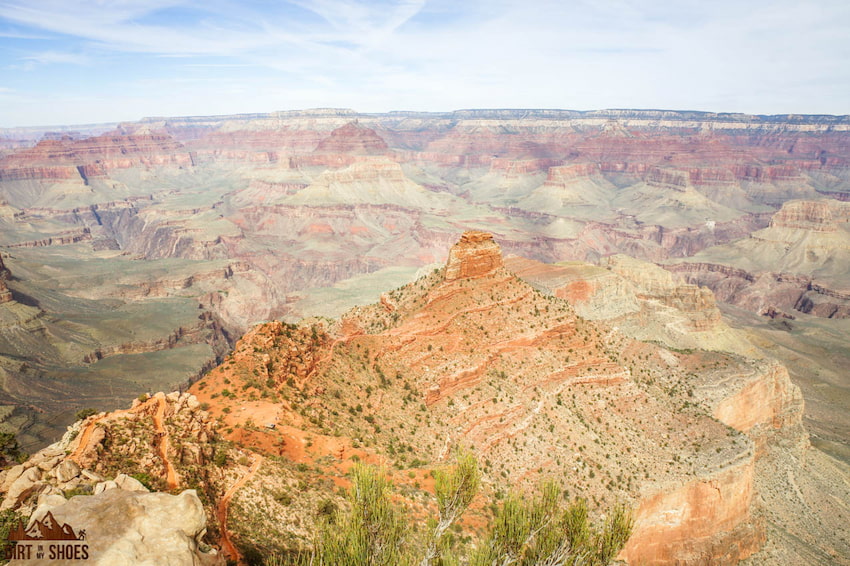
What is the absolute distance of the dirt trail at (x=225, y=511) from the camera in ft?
55.1

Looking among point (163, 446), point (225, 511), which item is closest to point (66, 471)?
point (163, 446)

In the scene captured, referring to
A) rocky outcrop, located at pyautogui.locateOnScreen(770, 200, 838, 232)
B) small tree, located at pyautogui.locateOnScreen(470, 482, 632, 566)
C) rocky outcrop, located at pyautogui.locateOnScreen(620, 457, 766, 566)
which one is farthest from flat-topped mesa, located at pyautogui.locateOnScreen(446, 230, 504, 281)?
rocky outcrop, located at pyautogui.locateOnScreen(770, 200, 838, 232)

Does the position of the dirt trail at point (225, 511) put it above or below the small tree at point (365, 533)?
below

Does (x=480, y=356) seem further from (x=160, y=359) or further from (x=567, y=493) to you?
(x=160, y=359)

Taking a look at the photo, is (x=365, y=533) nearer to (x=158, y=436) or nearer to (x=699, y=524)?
(x=158, y=436)

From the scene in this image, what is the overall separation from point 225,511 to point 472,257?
3345 centimetres

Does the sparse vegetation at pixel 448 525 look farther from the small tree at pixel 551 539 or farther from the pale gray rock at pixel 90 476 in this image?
the pale gray rock at pixel 90 476

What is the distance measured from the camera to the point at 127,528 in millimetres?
11898

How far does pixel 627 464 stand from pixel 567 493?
26.1ft

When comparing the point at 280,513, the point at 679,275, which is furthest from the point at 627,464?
the point at 679,275

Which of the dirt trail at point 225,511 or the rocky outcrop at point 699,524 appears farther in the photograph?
the rocky outcrop at point 699,524

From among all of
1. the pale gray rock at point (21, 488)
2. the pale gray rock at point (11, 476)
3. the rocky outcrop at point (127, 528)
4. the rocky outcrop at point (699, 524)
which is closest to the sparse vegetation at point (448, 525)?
the rocky outcrop at point (127, 528)

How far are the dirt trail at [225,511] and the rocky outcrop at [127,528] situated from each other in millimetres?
3496

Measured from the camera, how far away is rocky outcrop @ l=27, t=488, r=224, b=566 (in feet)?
36.0
